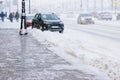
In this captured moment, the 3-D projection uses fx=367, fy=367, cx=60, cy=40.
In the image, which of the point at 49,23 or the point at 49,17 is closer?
the point at 49,23

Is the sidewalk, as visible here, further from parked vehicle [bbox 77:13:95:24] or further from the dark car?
parked vehicle [bbox 77:13:95:24]

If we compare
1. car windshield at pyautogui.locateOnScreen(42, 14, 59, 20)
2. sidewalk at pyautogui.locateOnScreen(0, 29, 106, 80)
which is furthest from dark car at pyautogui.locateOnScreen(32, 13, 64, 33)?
sidewalk at pyautogui.locateOnScreen(0, 29, 106, 80)

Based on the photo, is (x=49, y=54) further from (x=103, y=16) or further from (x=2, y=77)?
(x=103, y=16)

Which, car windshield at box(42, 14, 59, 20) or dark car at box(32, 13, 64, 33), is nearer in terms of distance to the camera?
dark car at box(32, 13, 64, 33)

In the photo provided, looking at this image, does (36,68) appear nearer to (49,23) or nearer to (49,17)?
(49,23)

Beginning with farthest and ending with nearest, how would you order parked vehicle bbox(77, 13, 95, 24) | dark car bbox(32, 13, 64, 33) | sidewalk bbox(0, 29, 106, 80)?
parked vehicle bbox(77, 13, 95, 24) < dark car bbox(32, 13, 64, 33) < sidewalk bbox(0, 29, 106, 80)

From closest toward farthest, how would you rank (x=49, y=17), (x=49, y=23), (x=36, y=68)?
(x=36, y=68), (x=49, y=23), (x=49, y=17)

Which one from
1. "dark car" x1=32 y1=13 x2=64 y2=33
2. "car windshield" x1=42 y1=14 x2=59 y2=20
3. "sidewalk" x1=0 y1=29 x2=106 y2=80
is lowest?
"sidewalk" x1=0 y1=29 x2=106 y2=80

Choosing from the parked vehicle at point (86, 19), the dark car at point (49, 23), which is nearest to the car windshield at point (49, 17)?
the dark car at point (49, 23)

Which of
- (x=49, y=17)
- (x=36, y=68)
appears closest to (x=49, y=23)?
(x=49, y=17)

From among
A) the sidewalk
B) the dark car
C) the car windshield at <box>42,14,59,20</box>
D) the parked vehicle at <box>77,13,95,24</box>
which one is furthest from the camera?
the parked vehicle at <box>77,13,95,24</box>

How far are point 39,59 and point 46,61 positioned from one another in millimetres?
586

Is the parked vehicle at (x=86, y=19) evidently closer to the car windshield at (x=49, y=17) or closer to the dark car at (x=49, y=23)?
the dark car at (x=49, y=23)

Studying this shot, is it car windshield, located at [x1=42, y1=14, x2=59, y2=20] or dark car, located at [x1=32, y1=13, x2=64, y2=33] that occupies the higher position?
car windshield, located at [x1=42, y1=14, x2=59, y2=20]
